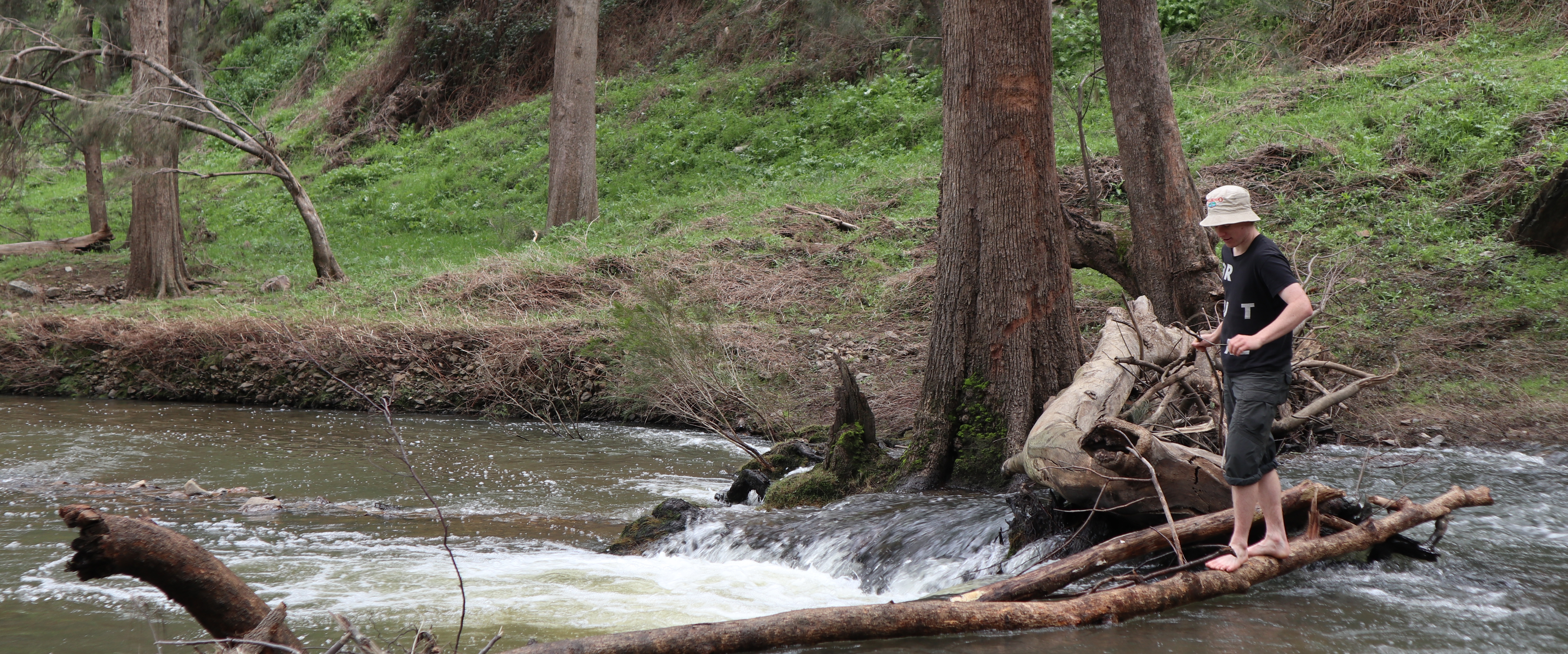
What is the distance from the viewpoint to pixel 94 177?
2264 cm

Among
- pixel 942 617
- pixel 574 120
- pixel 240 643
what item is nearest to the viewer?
pixel 240 643

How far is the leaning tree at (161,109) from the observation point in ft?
55.2

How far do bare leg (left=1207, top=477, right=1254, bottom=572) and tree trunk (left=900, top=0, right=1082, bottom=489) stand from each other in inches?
85.1

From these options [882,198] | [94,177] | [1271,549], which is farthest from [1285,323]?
[94,177]

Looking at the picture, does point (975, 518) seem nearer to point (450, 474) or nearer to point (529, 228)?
point (450, 474)

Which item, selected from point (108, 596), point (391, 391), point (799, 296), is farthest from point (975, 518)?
point (391, 391)

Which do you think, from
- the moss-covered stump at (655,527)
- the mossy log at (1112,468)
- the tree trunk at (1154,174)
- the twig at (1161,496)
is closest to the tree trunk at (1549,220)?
the tree trunk at (1154,174)

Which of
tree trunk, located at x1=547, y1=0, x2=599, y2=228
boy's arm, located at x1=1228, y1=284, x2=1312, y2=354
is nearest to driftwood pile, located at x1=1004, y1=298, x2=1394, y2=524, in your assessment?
boy's arm, located at x1=1228, y1=284, x2=1312, y2=354

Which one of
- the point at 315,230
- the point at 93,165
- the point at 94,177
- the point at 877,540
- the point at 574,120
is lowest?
the point at 877,540

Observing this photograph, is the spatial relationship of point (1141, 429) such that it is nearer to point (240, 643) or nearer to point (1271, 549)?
point (1271, 549)

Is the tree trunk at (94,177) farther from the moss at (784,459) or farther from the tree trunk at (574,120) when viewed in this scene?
the moss at (784,459)

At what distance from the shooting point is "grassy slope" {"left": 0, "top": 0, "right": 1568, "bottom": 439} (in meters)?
10.6

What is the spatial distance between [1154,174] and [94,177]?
2288 centimetres

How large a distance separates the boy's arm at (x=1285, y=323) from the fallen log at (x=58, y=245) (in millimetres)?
24535
